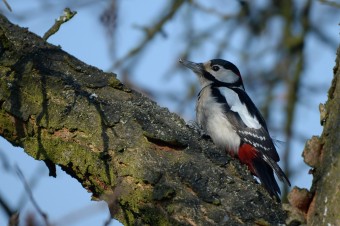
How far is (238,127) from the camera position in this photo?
5.03 meters

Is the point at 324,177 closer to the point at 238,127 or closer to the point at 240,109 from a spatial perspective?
the point at 238,127

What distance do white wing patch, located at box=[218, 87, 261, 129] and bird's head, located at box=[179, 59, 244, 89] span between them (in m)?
0.52

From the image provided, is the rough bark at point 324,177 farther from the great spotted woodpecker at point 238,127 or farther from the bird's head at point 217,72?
the bird's head at point 217,72

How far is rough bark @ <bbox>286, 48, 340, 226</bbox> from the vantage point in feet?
8.57

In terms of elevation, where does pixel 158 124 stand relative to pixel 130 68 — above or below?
below

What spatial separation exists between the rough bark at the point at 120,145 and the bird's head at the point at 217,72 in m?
2.32

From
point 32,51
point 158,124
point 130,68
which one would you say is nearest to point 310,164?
point 158,124

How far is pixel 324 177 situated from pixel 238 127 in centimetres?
234

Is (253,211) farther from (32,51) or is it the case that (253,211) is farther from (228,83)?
(228,83)

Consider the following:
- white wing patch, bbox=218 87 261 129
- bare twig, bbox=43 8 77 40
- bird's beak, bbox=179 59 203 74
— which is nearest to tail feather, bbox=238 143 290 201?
white wing patch, bbox=218 87 261 129

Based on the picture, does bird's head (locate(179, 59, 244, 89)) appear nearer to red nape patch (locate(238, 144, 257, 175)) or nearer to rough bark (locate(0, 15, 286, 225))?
red nape patch (locate(238, 144, 257, 175))

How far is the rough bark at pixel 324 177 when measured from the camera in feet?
8.57

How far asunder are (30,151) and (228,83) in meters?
3.04

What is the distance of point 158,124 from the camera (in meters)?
3.33
